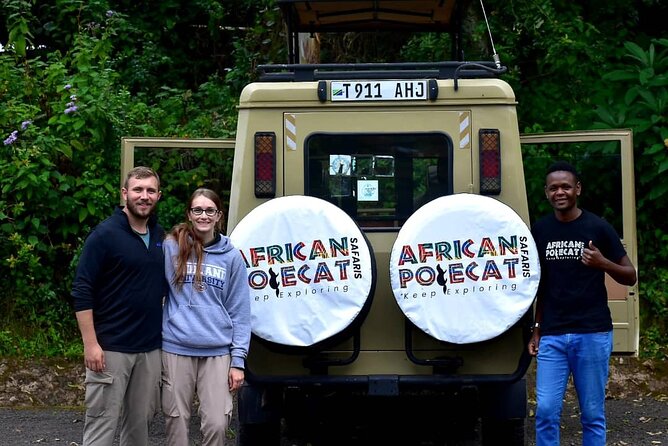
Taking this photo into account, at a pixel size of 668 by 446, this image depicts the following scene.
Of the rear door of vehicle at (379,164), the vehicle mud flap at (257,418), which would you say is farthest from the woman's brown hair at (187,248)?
the vehicle mud flap at (257,418)

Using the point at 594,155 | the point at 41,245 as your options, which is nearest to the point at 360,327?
the point at 594,155

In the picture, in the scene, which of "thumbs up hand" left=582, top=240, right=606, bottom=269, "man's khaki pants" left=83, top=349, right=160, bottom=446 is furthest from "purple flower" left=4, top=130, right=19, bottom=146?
"thumbs up hand" left=582, top=240, right=606, bottom=269

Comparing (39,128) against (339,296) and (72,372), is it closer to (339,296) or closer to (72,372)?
(72,372)

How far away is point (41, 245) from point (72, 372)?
48.6 inches

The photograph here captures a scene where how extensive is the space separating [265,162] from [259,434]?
160cm

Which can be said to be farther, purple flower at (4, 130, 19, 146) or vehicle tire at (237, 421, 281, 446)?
purple flower at (4, 130, 19, 146)

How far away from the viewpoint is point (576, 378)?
5809 millimetres

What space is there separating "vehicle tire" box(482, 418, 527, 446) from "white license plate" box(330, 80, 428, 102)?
1.93m

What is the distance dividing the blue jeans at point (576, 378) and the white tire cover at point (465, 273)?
0.89 feet

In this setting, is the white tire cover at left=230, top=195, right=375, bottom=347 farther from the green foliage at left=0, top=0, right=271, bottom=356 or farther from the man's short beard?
the green foliage at left=0, top=0, right=271, bottom=356

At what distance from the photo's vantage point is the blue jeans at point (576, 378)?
5.71 m

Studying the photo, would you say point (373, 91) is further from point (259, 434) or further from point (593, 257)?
point (259, 434)

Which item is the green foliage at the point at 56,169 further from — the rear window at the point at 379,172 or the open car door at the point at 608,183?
the rear window at the point at 379,172

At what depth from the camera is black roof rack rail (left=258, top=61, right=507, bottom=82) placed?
632 cm
